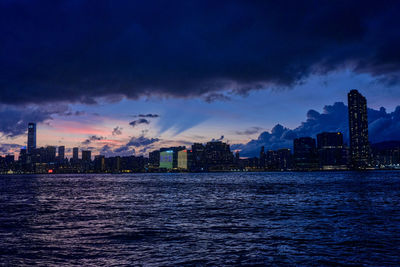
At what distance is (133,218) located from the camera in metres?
40.4

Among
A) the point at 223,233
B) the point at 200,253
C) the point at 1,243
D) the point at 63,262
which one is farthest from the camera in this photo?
the point at 223,233

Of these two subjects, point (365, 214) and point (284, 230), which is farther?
point (365, 214)

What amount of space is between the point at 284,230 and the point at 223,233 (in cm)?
632

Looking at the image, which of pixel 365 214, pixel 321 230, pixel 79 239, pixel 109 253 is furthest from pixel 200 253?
pixel 365 214

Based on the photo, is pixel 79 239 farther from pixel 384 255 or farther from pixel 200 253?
pixel 384 255

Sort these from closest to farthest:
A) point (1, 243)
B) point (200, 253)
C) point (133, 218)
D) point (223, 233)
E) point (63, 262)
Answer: point (63, 262), point (200, 253), point (1, 243), point (223, 233), point (133, 218)

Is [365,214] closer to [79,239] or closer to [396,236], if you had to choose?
[396,236]

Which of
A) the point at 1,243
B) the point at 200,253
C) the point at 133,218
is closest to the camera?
the point at 200,253

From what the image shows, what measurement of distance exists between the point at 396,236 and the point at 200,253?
17935 mm

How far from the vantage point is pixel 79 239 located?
27.7 meters

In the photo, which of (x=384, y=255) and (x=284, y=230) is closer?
(x=384, y=255)

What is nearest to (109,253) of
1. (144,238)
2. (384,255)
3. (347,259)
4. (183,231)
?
(144,238)

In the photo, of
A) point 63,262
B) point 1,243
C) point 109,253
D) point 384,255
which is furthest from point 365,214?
point 1,243

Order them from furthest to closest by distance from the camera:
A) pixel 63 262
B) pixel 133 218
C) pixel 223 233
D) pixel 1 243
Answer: pixel 133 218
pixel 223 233
pixel 1 243
pixel 63 262
